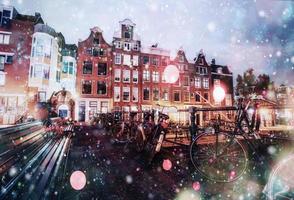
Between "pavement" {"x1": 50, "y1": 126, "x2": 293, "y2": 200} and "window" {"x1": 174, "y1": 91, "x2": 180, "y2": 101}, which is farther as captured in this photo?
"window" {"x1": 174, "y1": 91, "x2": 180, "y2": 101}

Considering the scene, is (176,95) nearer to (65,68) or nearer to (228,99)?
(228,99)

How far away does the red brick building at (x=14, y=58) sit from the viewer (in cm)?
2363

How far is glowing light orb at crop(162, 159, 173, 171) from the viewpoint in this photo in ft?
13.8

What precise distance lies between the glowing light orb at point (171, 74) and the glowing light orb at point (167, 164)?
91.8ft

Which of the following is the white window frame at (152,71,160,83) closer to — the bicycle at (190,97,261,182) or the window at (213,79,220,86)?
the window at (213,79,220,86)

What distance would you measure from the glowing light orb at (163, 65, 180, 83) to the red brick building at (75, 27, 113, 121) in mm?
9827

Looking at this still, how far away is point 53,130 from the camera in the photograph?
29.0ft

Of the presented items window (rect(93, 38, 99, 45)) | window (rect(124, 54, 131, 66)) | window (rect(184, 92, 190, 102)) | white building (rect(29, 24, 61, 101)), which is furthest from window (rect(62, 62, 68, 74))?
window (rect(184, 92, 190, 102))

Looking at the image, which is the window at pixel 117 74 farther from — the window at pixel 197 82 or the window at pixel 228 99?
the window at pixel 228 99

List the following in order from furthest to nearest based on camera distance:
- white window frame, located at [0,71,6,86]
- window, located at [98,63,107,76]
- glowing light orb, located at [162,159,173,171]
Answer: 1. window, located at [98,63,107,76]
2. white window frame, located at [0,71,6,86]
3. glowing light orb, located at [162,159,173,171]

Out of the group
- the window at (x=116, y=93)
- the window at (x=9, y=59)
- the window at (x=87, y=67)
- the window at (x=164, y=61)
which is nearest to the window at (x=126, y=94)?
the window at (x=116, y=93)

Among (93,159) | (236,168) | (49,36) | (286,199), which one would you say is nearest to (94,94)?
(49,36)

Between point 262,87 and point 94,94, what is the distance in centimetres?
4427

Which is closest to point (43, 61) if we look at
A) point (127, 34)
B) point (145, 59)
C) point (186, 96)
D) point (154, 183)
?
point (127, 34)
